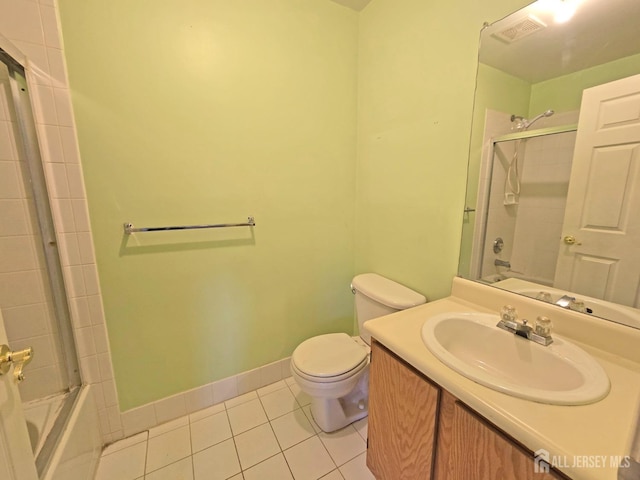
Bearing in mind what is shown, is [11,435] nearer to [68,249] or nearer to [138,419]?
[68,249]

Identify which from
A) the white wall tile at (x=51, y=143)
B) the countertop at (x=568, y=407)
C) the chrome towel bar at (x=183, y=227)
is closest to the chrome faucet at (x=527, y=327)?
the countertop at (x=568, y=407)

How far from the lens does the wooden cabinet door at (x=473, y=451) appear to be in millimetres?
587

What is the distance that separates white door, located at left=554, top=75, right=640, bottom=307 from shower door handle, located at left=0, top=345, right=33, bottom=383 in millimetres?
1635

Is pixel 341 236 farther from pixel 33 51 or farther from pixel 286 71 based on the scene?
pixel 33 51

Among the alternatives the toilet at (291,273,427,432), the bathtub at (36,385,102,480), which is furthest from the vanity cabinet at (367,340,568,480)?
the bathtub at (36,385,102,480)

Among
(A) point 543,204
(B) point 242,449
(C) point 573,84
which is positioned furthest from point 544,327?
(B) point 242,449

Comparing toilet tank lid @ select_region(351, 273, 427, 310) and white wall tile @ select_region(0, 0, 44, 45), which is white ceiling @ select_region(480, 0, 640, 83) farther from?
white wall tile @ select_region(0, 0, 44, 45)

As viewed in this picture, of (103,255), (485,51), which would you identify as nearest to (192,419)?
(103,255)

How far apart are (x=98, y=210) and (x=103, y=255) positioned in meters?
0.21

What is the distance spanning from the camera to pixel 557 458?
51cm

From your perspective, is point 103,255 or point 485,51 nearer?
point 485,51

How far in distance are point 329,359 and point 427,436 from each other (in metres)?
0.63

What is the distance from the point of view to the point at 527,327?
2.91 feet

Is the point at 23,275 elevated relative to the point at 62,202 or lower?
lower
